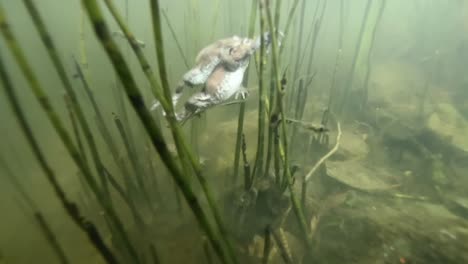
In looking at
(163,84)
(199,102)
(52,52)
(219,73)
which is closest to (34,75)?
(52,52)

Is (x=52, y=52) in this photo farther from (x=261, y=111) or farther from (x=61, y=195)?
(x=261, y=111)

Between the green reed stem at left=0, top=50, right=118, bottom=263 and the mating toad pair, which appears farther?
the mating toad pair

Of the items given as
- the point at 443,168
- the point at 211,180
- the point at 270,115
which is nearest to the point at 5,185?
the point at 211,180

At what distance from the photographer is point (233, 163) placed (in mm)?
3295

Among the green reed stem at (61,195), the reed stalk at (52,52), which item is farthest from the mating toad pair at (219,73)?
the green reed stem at (61,195)

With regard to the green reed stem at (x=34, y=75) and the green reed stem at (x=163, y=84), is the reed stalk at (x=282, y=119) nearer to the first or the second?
the green reed stem at (x=163, y=84)

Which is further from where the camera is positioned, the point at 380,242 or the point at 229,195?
the point at 229,195

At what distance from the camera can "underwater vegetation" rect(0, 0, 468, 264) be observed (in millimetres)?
1241

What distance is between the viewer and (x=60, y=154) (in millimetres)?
5148

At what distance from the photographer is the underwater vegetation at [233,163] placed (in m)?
1.24

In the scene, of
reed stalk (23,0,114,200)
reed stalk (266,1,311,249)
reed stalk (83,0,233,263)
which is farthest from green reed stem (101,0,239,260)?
reed stalk (266,1,311,249)

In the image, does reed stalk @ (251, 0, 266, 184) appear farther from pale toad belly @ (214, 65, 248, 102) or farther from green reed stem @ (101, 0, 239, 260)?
green reed stem @ (101, 0, 239, 260)

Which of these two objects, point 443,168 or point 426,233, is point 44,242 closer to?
point 426,233

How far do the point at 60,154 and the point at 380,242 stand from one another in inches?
186
